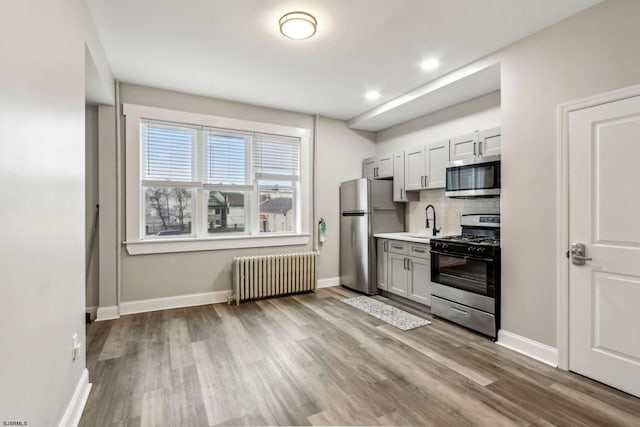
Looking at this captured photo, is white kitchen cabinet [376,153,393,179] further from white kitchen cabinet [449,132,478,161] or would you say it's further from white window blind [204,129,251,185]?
white window blind [204,129,251,185]

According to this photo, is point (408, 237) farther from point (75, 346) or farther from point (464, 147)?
point (75, 346)

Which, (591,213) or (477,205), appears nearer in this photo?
(591,213)

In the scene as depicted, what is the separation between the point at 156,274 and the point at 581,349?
4.45 metres

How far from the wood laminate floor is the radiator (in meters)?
0.80

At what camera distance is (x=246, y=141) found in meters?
4.55

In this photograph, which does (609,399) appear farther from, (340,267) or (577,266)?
(340,267)

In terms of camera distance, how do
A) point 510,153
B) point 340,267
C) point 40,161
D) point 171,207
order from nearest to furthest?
point 40,161 → point 510,153 → point 171,207 → point 340,267

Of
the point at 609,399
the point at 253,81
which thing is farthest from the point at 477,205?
the point at 253,81

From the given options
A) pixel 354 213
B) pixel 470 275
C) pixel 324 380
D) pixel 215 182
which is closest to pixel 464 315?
pixel 470 275

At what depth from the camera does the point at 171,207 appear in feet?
13.6

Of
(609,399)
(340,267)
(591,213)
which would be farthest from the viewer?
(340,267)

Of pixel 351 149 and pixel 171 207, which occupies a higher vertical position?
pixel 351 149

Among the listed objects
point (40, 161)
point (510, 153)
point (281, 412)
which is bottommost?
point (281, 412)

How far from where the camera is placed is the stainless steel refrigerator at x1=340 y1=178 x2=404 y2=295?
15.1ft
